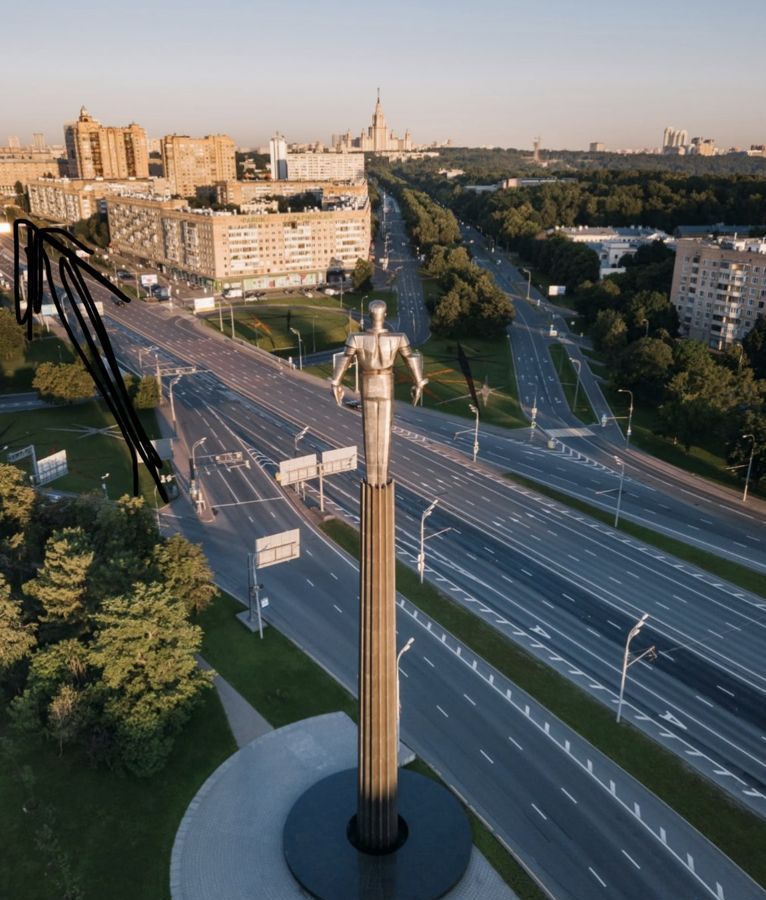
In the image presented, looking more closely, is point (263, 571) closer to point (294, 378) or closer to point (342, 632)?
point (342, 632)

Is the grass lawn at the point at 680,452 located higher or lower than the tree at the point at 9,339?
lower

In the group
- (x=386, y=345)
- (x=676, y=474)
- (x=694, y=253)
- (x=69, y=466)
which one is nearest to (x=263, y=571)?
(x=69, y=466)

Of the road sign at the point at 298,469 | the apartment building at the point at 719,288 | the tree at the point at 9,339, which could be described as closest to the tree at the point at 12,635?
the road sign at the point at 298,469

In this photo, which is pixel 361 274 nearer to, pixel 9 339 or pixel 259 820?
pixel 9 339

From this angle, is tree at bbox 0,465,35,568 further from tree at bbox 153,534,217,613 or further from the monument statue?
the monument statue

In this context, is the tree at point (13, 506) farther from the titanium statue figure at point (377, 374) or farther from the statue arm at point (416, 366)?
the statue arm at point (416, 366)

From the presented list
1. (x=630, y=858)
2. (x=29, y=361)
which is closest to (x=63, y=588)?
(x=630, y=858)
